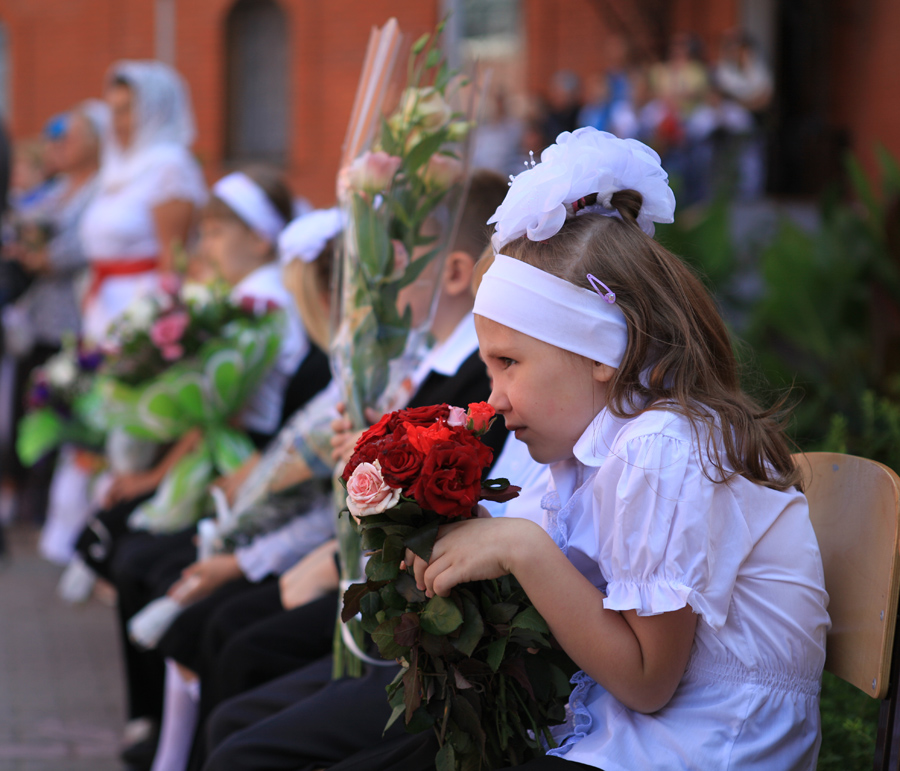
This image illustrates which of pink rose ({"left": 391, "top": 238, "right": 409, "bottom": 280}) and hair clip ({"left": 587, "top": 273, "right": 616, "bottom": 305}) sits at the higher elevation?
hair clip ({"left": 587, "top": 273, "right": 616, "bottom": 305})

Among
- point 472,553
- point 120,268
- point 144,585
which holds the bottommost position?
point 144,585

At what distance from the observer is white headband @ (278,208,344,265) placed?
307cm

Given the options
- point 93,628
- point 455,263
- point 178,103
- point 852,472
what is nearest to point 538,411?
point 852,472

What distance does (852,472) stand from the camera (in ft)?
5.88

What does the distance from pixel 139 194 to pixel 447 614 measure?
4.58 m

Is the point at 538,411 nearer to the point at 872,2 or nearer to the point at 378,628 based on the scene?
the point at 378,628

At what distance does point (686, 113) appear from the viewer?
9.48 metres

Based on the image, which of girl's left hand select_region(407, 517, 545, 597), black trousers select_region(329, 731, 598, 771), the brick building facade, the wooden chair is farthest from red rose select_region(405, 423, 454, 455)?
the brick building facade

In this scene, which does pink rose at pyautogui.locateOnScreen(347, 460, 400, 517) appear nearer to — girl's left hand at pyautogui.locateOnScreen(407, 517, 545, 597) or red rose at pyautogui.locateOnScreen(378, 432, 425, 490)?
red rose at pyautogui.locateOnScreen(378, 432, 425, 490)

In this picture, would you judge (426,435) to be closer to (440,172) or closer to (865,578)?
(865,578)

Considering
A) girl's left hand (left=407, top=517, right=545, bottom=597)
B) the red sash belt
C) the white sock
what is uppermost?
girl's left hand (left=407, top=517, right=545, bottom=597)

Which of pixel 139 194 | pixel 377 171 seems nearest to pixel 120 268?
pixel 139 194

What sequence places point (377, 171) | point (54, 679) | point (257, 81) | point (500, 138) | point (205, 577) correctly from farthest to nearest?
point (257, 81)
point (500, 138)
point (54, 679)
point (205, 577)
point (377, 171)

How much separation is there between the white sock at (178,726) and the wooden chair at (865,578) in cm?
200
